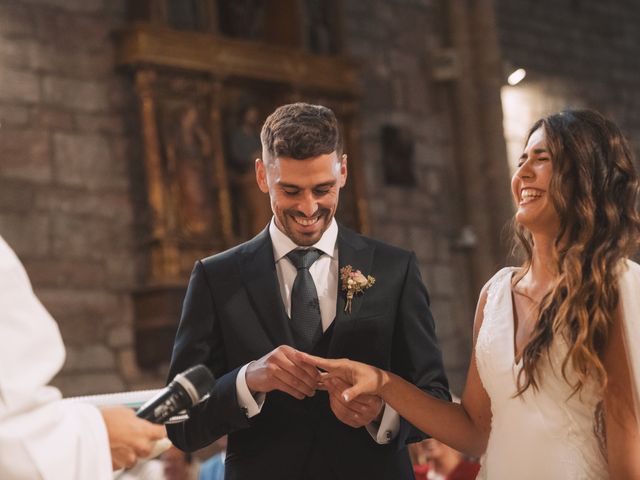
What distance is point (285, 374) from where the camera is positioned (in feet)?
9.83

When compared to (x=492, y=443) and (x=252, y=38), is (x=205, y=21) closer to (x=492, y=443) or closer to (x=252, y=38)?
(x=252, y=38)

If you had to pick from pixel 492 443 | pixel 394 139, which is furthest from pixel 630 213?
pixel 394 139

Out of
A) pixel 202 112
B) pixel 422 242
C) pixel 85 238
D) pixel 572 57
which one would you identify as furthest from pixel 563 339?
pixel 572 57

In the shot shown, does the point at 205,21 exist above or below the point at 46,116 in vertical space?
above

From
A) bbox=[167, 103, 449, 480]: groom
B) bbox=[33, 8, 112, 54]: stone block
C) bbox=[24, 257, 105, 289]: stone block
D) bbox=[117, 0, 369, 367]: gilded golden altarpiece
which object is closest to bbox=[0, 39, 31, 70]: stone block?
bbox=[33, 8, 112, 54]: stone block

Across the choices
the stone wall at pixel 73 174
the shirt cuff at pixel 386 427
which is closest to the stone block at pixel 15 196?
the stone wall at pixel 73 174

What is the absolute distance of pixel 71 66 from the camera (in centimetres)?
898

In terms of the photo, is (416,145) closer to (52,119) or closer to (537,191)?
(52,119)

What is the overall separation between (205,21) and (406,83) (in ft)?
8.77

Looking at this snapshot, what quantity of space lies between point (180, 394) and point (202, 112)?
7181 mm

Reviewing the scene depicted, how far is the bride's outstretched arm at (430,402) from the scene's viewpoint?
3.09m

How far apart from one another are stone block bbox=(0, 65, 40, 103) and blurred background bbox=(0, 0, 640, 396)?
1 centimetres

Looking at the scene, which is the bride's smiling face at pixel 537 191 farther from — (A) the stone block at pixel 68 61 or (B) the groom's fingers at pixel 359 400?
(A) the stone block at pixel 68 61

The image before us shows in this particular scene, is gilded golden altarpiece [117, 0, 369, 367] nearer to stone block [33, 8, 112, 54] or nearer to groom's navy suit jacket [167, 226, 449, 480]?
stone block [33, 8, 112, 54]
